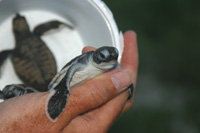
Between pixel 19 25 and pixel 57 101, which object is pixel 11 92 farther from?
pixel 19 25

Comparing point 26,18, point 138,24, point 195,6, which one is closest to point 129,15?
point 138,24

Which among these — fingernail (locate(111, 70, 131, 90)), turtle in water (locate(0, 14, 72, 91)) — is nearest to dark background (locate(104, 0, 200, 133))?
turtle in water (locate(0, 14, 72, 91))

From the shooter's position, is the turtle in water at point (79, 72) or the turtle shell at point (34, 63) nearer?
the turtle in water at point (79, 72)

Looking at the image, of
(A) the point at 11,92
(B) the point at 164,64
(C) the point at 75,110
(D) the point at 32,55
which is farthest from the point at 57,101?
(B) the point at 164,64

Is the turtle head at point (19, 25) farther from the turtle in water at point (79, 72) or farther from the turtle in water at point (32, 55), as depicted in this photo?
the turtle in water at point (79, 72)

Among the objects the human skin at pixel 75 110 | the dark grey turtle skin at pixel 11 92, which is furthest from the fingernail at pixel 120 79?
the dark grey turtle skin at pixel 11 92

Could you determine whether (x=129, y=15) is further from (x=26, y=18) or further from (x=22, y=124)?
(x=22, y=124)
